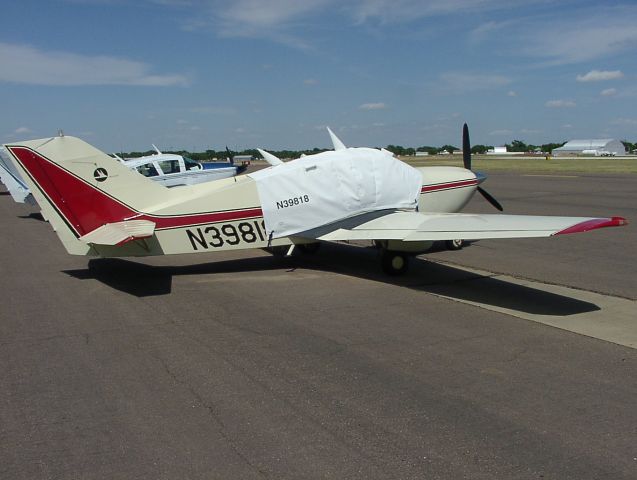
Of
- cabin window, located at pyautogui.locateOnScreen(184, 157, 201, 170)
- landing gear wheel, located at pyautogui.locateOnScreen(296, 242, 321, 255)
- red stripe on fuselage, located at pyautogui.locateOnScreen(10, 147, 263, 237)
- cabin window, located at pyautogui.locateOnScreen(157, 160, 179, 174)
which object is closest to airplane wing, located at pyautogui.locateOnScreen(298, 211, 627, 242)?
landing gear wheel, located at pyautogui.locateOnScreen(296, 242, 321, 255)

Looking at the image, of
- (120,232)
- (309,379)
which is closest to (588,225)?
(309,379)

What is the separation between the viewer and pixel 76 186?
361 inches

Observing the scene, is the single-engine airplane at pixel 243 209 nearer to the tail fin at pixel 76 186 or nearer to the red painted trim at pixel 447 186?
the tail fin at pixel 76 186

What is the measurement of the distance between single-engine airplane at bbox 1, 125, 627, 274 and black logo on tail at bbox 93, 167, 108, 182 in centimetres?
2

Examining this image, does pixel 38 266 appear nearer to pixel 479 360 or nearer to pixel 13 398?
pixel 13 398

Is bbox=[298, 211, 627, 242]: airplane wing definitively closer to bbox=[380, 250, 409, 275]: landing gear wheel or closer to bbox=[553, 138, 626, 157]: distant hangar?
bbox=[380, 250, 409, 275]: landing gear wheel

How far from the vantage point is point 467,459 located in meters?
3.97

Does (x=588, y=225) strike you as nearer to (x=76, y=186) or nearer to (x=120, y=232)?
(x=120, y=232)

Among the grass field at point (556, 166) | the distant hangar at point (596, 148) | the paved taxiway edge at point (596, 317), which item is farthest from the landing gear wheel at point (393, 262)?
the distant hangar at point (596, 148)

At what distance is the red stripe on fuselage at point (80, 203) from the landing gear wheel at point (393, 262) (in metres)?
3.01

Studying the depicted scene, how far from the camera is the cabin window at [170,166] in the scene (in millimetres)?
21469

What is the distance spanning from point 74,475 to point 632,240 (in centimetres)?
1328

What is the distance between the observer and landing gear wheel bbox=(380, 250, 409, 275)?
32.7 ft

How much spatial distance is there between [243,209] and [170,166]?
12970mm
